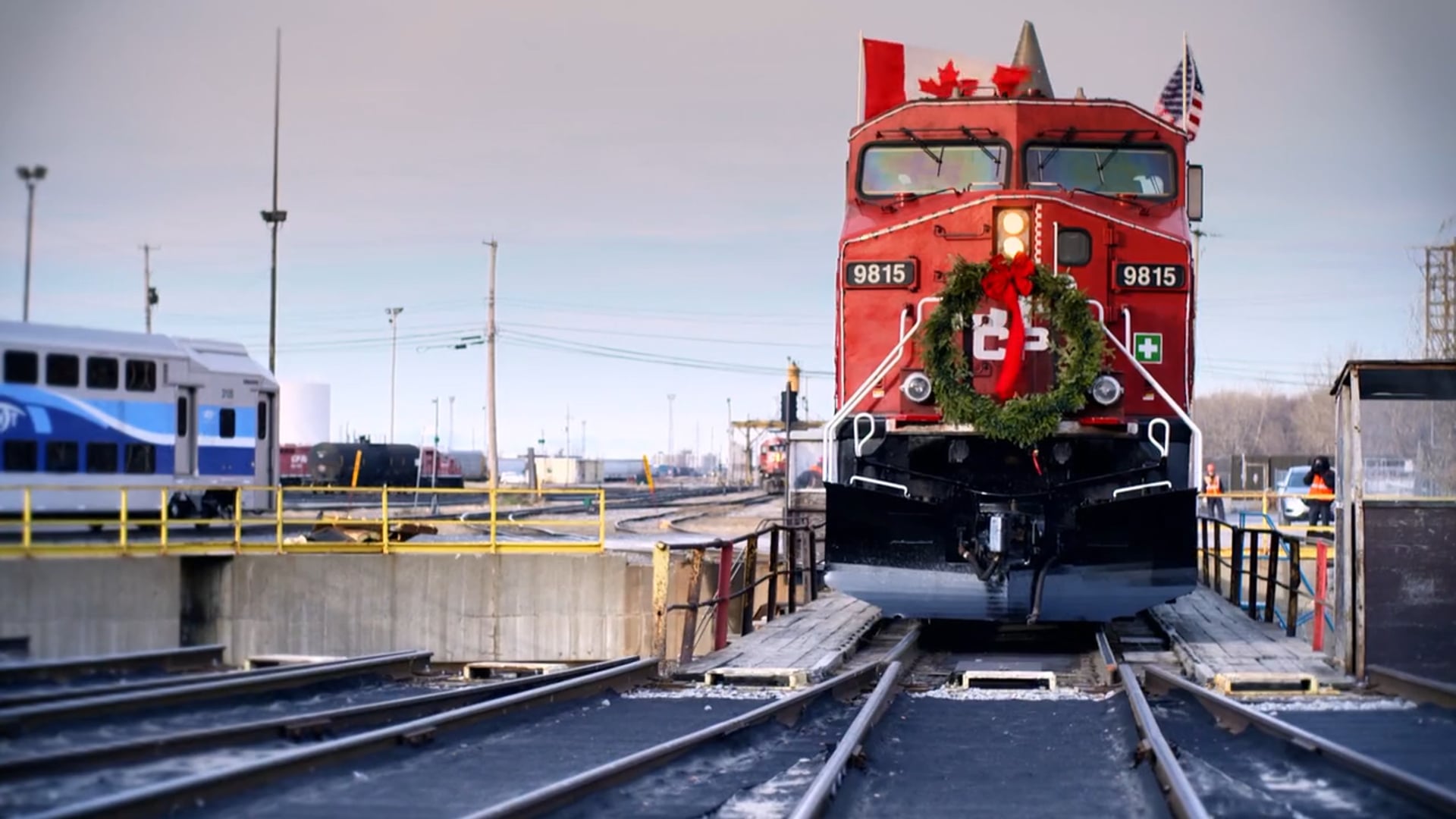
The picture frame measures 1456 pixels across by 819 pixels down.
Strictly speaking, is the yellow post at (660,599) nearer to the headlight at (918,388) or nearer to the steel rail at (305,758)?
the steel rail at (305,758)

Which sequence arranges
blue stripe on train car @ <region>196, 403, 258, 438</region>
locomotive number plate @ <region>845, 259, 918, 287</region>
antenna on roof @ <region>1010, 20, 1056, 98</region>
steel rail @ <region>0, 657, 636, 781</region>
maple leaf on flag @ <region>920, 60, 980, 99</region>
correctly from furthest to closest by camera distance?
blue stripe on train car @ <region>196, 403, 258, 438</region> < antenna on roof @ <region>1010, 20, 1056, 98</region> < maple leaf on flag @ <region>920, 60, 980, 99</region> < locomotive number plate @ <region>845, 259, 918, 287</region> < steel rail @ <region>0, 657, 636, 781</region>

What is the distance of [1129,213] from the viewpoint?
A: 39.5ft

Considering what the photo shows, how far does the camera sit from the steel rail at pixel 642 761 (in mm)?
5777

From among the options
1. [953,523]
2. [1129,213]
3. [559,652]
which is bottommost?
[559,652]

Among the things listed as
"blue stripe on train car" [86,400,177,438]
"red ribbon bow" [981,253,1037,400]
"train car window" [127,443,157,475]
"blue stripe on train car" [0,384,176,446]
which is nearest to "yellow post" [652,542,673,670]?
"red ribbon bow" [981,253,1037,400]

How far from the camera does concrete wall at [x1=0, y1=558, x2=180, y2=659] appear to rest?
17.8 metres

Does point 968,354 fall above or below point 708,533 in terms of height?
above

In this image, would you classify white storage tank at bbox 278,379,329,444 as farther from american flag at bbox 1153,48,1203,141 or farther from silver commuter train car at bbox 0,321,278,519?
american flag at bbox 1153,48,1203,141

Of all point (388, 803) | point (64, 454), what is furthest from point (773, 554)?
point (64, 454)

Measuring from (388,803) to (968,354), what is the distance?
22.9 feet

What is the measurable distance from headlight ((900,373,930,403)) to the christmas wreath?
0.23 metres

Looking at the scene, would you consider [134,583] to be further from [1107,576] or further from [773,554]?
[1107,576]

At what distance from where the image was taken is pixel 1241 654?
11.3m

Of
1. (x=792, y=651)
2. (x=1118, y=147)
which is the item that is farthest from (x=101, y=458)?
(x=1118, y=147)
